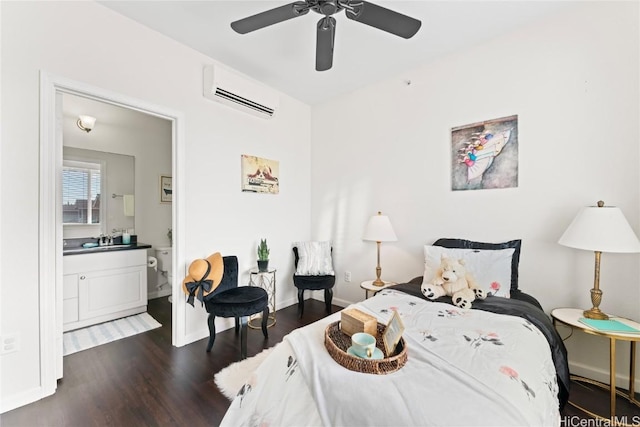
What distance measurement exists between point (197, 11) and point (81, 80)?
100 centimetres

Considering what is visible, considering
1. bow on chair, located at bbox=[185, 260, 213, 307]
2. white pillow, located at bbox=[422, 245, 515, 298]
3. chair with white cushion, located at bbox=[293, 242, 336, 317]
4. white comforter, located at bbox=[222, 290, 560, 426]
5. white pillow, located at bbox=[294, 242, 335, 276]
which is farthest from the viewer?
white pillow, located at bbox=[294, 242, 335, 276]

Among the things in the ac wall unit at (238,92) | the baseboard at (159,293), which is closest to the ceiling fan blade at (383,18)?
the ac wall unit at (238,92)

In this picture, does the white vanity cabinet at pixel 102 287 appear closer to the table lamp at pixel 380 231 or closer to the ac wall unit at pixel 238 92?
the ac wall unit at pixel 238 92

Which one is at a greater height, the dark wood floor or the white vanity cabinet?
the white vanity cabinet

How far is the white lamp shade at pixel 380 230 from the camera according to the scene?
9.29 feet

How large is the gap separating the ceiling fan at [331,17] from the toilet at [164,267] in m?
3.13

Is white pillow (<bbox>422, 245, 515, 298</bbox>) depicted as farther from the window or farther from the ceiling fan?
the window

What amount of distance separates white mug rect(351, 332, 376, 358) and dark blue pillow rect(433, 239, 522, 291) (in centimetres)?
162

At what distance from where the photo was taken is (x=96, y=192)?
357 cm

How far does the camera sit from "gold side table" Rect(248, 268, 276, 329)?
2.98 metres

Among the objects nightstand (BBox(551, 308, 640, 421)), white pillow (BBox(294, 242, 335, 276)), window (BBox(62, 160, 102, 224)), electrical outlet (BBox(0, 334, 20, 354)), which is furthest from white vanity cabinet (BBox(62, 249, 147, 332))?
nightstand (BBox(551, 308, 640, 421))

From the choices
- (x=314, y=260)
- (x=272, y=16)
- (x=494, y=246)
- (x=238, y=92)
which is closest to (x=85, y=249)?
(x=238, y=92)

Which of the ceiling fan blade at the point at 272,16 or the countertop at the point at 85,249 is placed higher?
the ceiling fan blade at the point at 272,16

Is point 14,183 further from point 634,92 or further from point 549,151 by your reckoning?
point 634,92
